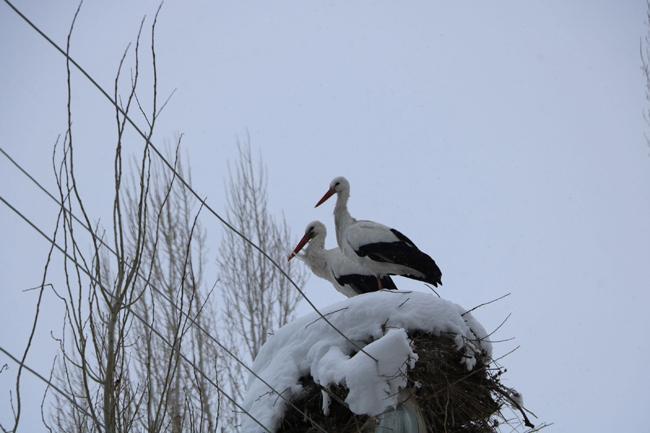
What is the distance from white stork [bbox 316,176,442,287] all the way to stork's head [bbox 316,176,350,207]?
1.92ft

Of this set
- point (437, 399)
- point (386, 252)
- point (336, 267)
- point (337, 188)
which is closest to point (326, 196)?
point (337, 188)

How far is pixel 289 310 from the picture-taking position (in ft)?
32.8

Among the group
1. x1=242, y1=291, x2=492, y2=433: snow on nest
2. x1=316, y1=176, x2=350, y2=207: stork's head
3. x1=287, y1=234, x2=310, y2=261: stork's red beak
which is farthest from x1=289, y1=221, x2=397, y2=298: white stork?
x1=242, y1=291, x2=492, y2=433: snow on nest

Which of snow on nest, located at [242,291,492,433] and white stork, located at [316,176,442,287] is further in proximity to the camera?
white stork, located at [316,176,442,287]

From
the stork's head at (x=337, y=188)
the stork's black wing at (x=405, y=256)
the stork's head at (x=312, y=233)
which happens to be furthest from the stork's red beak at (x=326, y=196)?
the stork's black wing at (x=405, y=256)

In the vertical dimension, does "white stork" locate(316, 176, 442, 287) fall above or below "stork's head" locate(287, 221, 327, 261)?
below

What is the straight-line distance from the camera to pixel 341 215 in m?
6.26

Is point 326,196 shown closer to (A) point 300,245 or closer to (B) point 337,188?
(B) point 337,188

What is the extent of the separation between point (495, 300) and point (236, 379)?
6589mm

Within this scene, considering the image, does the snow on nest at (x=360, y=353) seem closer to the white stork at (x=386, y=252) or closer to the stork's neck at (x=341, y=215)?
the white stork at (x=386, y=252)

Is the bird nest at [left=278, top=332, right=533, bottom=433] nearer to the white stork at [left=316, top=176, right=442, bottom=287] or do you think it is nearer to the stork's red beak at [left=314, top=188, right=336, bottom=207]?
the white stork at [left=316, top=176, right=442, bottom=287]

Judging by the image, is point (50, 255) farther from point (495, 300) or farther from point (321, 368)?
point (495, 300)

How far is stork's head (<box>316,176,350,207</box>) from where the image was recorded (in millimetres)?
6441

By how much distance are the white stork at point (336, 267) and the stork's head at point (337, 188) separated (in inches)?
20.1
